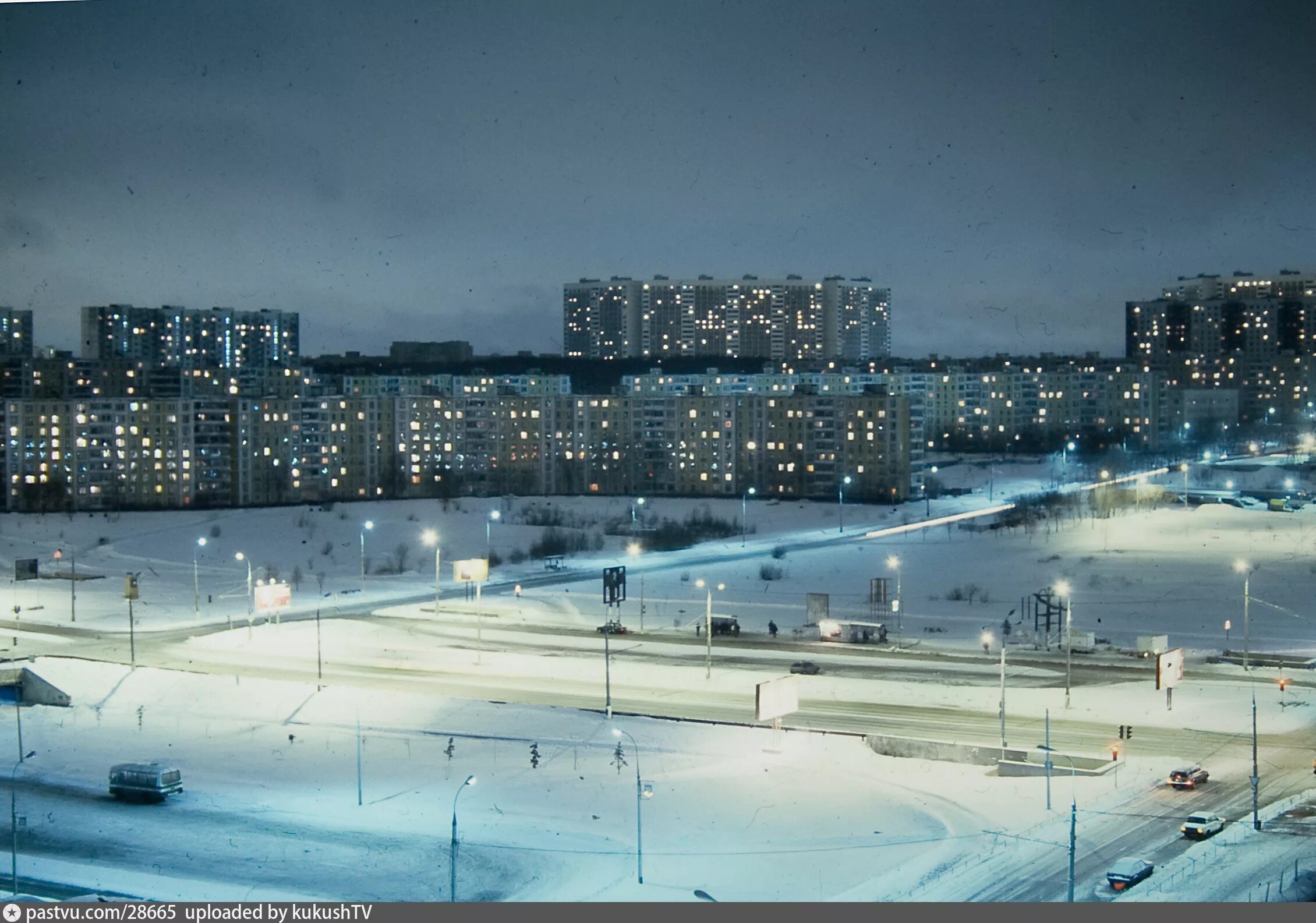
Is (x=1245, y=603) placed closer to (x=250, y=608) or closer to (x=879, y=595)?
(x=879, y=595)

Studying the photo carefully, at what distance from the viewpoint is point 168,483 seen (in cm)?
3216

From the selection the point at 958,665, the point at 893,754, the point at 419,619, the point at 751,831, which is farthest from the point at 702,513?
the point at 751,831

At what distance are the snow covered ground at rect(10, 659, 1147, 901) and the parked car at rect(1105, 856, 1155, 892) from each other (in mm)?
946

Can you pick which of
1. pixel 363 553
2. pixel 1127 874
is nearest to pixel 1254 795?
pixel 1127 874

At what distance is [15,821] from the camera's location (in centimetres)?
801

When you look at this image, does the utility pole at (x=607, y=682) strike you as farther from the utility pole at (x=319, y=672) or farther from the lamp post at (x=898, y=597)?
the lamp post at (x=898, y=597)

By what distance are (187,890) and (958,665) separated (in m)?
8.63

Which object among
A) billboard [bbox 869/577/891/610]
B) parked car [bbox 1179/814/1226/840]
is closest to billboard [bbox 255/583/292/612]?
billboard [bbox 869/577/891/610]

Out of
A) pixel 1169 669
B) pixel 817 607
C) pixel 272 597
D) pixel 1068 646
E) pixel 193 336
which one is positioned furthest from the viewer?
pixel 193 336

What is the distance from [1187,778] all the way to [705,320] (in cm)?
4552

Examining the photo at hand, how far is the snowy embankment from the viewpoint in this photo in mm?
6738

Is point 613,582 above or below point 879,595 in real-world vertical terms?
above

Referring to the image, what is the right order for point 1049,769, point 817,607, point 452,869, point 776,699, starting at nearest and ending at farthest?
1. point 452,869
2. point 1049,769
3. point 776,699
4. point 817,607
